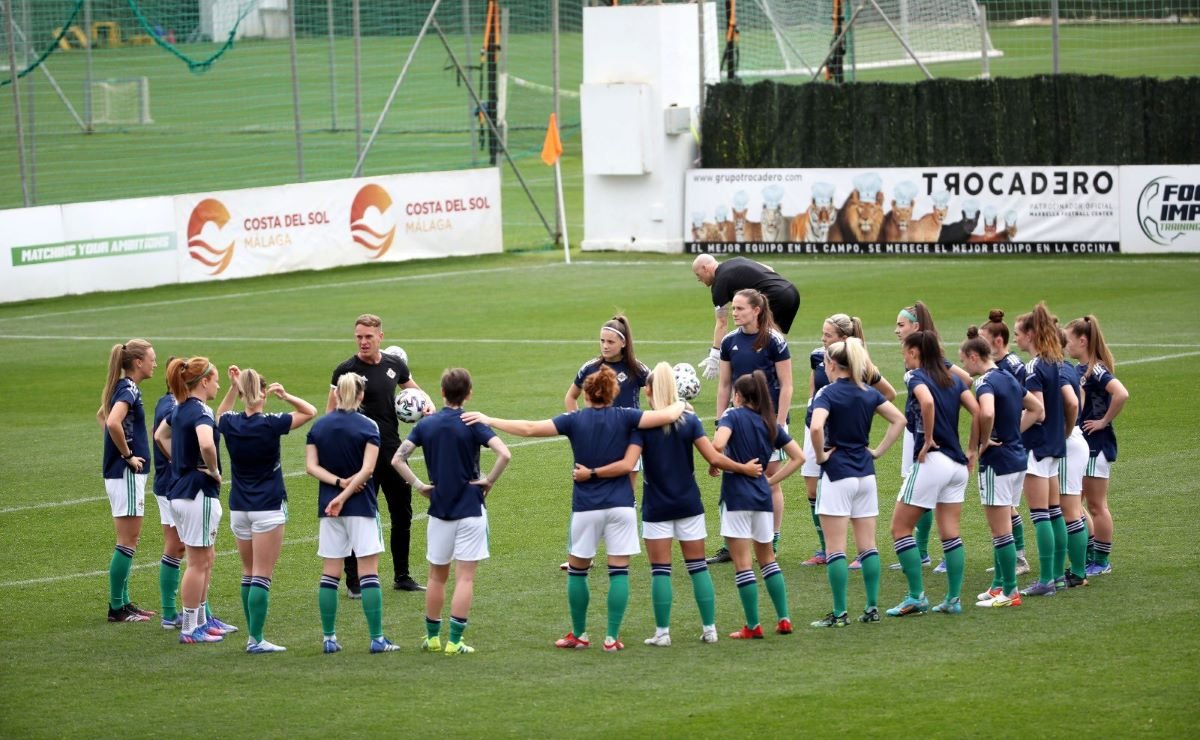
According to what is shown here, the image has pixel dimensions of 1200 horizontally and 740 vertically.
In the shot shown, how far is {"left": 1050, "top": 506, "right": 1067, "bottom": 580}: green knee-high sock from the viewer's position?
11719 mm

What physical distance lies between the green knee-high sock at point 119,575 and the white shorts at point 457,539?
2.51 m

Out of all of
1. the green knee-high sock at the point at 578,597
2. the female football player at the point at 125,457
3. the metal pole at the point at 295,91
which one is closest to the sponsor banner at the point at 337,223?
the metal pole at the point at 295,91

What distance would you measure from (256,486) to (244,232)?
22.5m

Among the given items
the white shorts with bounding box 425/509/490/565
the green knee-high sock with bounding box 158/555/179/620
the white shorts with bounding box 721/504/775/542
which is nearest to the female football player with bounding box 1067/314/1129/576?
the white shorts with bounding box 721/504/775/542

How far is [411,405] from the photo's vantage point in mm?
11766

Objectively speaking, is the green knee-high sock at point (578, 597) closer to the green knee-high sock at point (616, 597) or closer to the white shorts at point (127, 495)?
the green knee-high sock at point (616, 597)

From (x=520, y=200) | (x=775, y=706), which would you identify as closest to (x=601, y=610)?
(x=775, y=706)

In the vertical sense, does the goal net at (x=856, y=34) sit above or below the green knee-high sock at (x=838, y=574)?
above

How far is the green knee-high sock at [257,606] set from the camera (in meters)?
10.6

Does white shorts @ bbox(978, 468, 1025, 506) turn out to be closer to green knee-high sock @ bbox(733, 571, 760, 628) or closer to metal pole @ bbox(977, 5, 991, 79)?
green knee-high sock @ bbox(733, 571, 760, 628)

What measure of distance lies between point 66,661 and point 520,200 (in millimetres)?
37582

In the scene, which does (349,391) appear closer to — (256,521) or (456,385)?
(456,385)

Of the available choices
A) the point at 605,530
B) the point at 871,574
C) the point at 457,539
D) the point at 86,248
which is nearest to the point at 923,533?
the point at 871,574

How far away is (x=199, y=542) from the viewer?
1109cm
